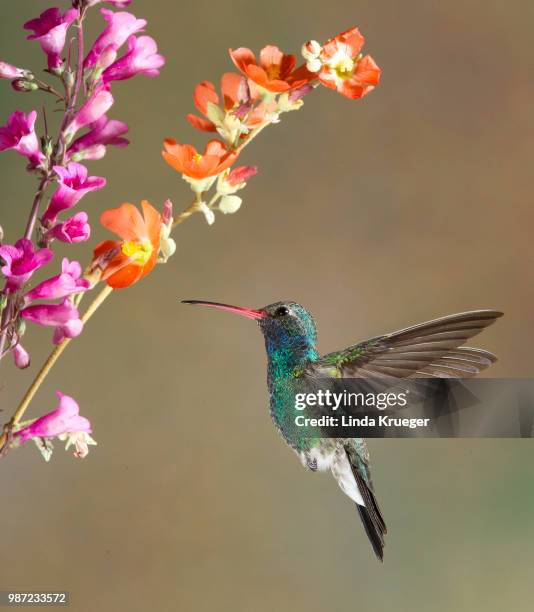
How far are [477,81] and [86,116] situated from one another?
752 millimetres

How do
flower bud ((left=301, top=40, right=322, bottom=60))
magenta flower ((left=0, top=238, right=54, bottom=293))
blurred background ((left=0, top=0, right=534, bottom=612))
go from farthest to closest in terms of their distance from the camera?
blurred background ((left=0, top=0, right=534, bottom=612))
flower bud ((left=301, top=40, right=322, bottom=60))
magenta flower ((left=0, top=238, right=54, bottom=293))

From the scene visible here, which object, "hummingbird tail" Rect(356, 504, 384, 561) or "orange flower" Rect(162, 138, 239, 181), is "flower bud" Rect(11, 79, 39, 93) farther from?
"hummingbird tail" Rect(356, 504, 384, 561)

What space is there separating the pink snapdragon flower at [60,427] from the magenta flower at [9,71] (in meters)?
0.31

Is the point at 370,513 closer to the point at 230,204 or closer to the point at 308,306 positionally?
the point at 308,306

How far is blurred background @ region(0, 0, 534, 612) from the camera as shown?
1099 millimetres

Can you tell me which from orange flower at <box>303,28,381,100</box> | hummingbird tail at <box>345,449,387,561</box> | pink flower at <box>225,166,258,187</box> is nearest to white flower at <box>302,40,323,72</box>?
orange flower at <box>303,28,381,100</box>

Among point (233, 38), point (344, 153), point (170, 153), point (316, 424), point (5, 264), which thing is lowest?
point (316, 424)

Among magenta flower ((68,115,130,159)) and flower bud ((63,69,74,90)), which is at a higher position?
flower bud ((63,69,74,90))

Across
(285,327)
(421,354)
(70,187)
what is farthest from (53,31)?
(421,354)

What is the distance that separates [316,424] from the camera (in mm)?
896

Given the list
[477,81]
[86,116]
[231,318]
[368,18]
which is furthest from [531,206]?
[86,116]

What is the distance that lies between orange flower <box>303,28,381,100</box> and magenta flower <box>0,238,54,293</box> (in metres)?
0.33

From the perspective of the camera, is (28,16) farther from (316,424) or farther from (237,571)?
(237,571)

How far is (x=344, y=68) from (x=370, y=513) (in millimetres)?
525
